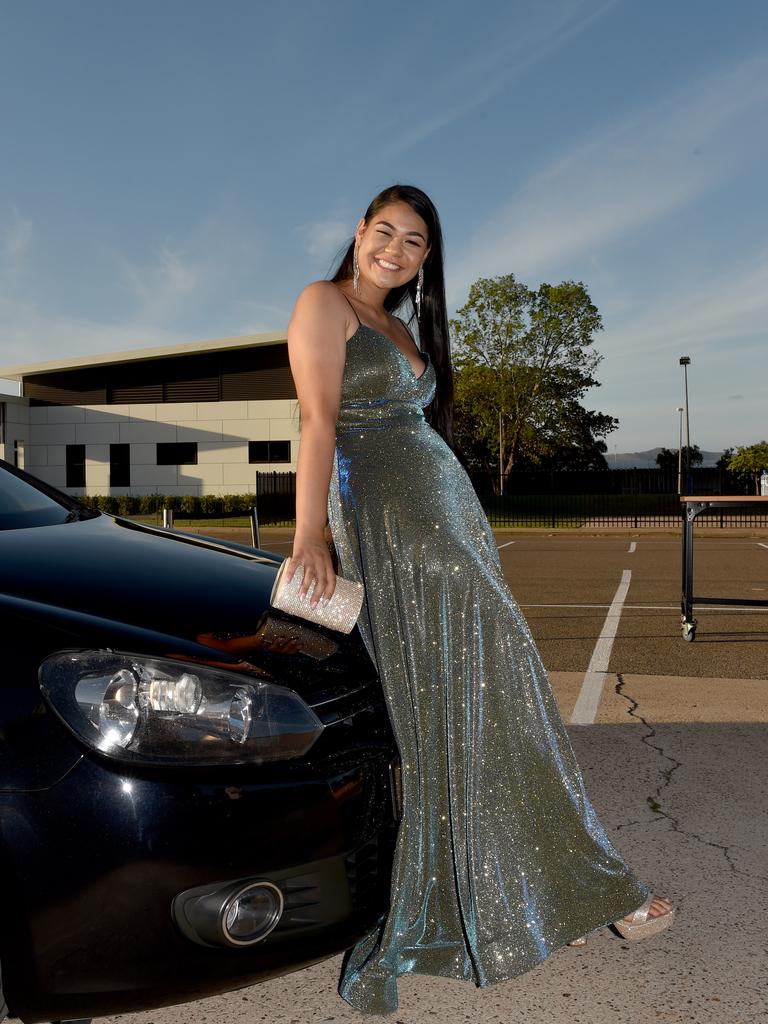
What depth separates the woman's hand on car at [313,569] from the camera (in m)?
2.06

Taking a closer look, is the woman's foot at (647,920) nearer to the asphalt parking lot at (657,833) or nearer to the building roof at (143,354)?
the asphalt parking lot at (657,833)

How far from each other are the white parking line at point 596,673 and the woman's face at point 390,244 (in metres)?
2.86

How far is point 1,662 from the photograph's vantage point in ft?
5.55

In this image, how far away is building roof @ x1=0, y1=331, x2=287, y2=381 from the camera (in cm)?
3288

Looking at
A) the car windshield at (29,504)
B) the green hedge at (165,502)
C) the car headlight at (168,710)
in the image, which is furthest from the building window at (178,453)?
the car headlight at (168,710)

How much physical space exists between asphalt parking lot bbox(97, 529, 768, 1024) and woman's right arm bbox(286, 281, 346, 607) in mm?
969

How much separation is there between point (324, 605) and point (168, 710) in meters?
0.46

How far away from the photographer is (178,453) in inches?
1361

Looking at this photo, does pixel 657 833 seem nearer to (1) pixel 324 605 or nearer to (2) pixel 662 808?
(2) pixel 662 808

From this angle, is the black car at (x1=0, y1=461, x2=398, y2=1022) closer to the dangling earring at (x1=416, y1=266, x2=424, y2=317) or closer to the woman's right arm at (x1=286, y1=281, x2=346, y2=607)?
the woman's right arm at (x1=286, y1=281, x2=346, y2=607)

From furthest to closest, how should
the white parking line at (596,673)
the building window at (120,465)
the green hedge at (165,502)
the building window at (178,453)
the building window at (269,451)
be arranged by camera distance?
the building window at (120,465) < the building window at (178,453) < the building window at (269,451) < the green hedge at (165,502) < the white parking line at (596,673)

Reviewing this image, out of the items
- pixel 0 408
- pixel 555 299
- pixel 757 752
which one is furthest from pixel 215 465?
pixel 757 752

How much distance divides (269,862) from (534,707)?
0.75 metres

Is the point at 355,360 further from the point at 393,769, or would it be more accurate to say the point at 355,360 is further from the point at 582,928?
the point at 582,928
